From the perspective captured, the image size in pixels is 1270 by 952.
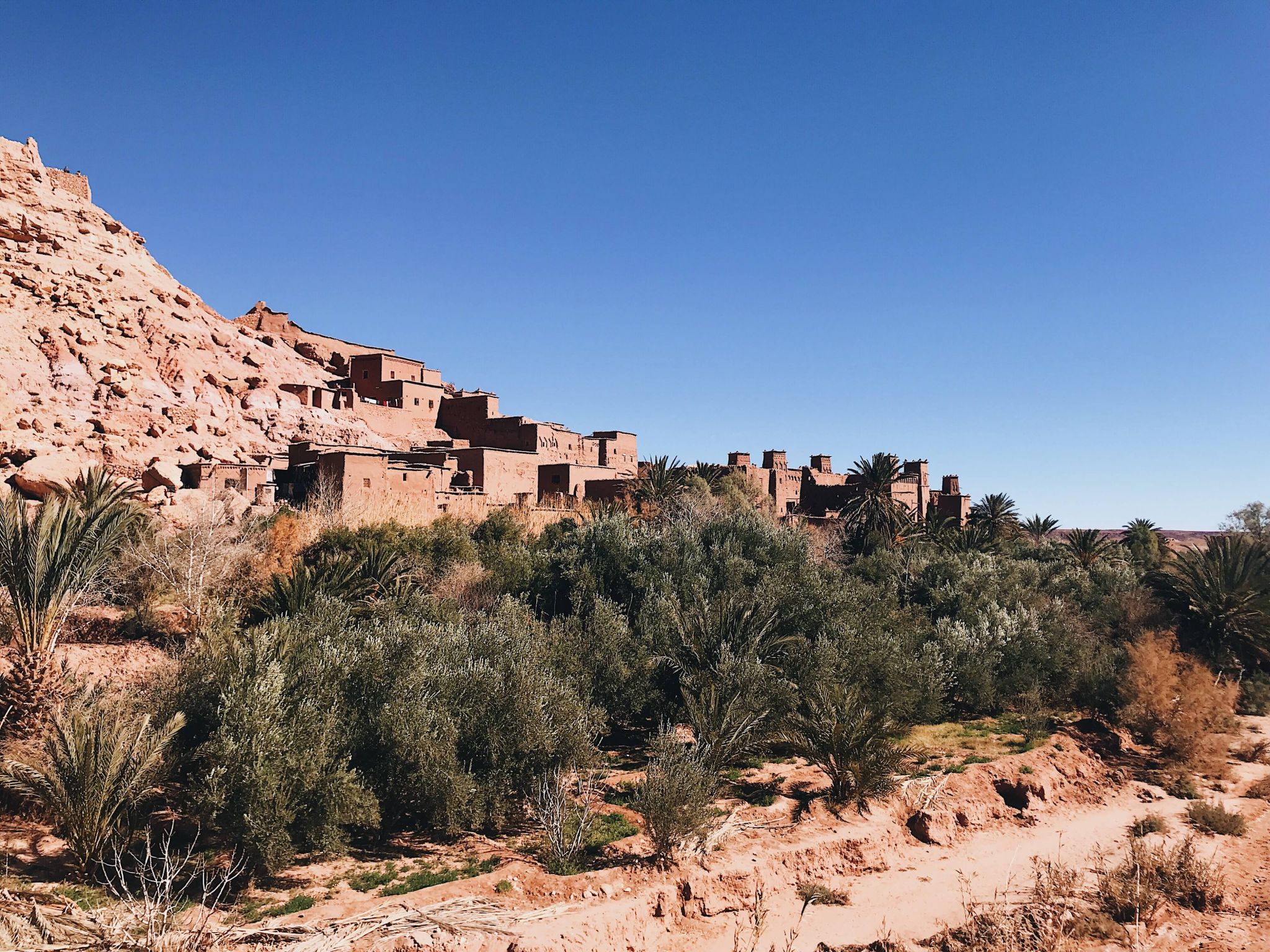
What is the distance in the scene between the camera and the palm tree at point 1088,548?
30.8 metres

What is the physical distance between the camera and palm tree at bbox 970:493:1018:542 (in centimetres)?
3475

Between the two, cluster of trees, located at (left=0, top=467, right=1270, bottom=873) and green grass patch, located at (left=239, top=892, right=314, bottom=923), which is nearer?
green grass patch, located at (left=239, top=892, right=314, bottom=923)

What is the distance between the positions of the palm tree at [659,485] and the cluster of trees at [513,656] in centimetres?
359

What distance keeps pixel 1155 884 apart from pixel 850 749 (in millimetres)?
4327

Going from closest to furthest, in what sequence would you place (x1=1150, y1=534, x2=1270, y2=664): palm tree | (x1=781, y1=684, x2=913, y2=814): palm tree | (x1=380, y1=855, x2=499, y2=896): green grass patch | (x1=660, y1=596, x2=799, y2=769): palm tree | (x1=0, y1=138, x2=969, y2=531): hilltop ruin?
(x1=380, y1=855, x2=499, y2=896): green grass patch → (x1=781, y1=684, x2=913, y2=814): palm tree → (x1=660, y1=596, x2=799, y2=769): palm tree → (x1=1150, y1=534, x2=1270, y2=664): palm tree → (x1=0, y1=138, x2=969, y2=531): hilltop ruin

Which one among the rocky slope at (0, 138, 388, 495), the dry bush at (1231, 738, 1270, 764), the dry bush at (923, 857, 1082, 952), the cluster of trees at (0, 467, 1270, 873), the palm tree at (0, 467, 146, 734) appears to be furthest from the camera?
the rocky slope at (0, 138, 388, 495)

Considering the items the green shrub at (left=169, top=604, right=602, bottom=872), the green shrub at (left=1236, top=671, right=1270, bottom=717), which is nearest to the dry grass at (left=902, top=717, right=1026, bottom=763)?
the green shrub at (left=169, top=604, right=602, bottom=872)

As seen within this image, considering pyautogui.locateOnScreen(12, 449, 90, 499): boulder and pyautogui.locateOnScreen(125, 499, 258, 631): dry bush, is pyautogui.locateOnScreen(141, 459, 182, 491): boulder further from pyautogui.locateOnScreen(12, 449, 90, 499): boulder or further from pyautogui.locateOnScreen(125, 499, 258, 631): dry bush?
pyautogui.locateOnScreen(125, 499, 258, 631): dry bush

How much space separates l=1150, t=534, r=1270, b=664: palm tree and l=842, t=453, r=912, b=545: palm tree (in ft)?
30.0

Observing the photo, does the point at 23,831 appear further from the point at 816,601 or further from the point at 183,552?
the point at 816,601

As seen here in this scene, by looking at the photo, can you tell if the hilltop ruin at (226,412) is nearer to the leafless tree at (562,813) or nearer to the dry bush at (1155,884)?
the leafless tree at (562,813)

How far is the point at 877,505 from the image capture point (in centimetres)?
2866

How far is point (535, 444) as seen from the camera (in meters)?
33.1

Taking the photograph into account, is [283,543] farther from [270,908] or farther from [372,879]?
[270,908]
